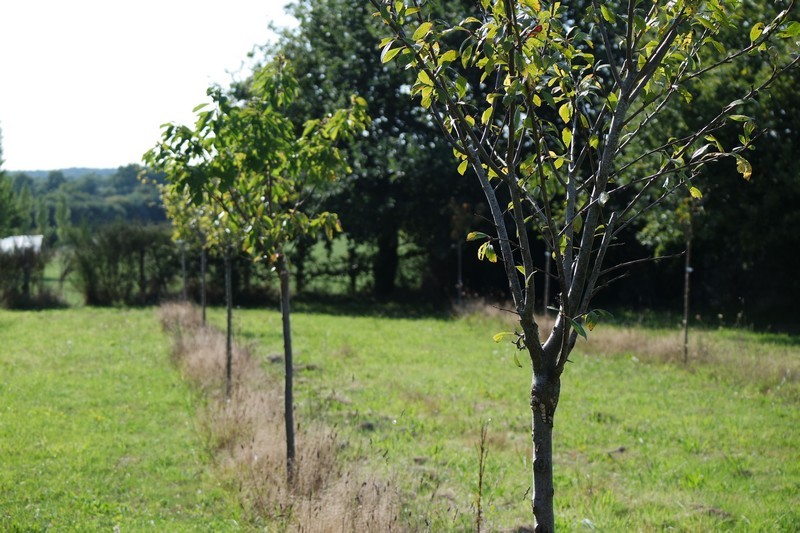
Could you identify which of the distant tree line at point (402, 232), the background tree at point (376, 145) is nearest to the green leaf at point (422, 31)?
the distant tree line at point (402, 232)

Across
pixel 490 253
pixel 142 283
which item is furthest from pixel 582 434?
pixel 142 283

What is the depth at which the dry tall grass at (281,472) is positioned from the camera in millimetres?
4777

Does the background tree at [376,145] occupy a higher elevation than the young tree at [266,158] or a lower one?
higher

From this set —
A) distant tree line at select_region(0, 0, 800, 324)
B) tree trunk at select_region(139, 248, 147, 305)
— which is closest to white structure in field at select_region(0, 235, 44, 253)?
distant tree line at select_region(0, 0, 800, 324)

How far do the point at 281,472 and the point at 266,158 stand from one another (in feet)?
7.99

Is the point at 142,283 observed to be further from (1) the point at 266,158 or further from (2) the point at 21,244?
(1) the point at 266,158

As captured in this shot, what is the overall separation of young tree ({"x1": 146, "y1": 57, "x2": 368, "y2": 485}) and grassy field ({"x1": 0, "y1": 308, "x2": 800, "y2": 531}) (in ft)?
4.89

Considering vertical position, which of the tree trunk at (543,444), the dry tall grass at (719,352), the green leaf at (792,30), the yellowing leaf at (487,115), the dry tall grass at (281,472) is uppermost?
the green leaf at (792,30)

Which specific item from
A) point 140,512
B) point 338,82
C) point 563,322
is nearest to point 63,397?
point 140,512

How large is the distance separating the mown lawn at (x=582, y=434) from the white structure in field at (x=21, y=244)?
1202 centimetres

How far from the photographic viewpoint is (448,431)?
28.4ft

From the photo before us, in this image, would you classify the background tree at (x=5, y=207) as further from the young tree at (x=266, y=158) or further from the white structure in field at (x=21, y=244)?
the young tree at (x=266, y=158)

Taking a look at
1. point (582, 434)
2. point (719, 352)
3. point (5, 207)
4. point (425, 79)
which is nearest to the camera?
point (425, 79)

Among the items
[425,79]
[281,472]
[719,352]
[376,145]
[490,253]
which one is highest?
[376,145]
